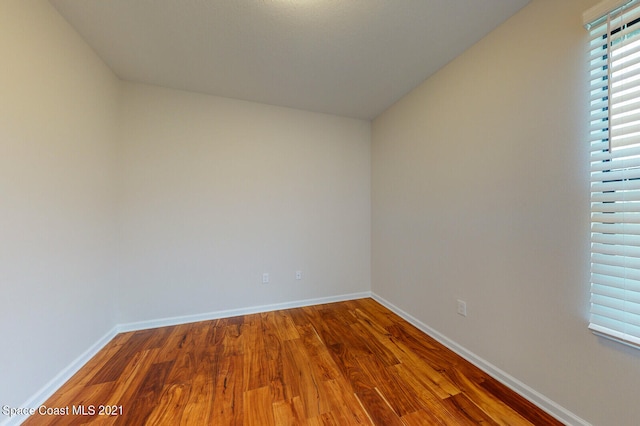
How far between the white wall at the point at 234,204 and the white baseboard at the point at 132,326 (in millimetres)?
62

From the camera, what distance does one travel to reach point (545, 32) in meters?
1.33

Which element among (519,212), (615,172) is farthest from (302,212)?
(615,172)

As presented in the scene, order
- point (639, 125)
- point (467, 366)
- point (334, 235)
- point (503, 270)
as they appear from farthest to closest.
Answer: point (334, 235)
point (467, 366)
point (503, 270)
point (639, 125)

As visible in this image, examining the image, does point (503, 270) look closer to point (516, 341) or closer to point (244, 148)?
point (516, 341)

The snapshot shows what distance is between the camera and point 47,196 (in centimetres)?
143

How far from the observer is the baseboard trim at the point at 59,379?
1240 mm

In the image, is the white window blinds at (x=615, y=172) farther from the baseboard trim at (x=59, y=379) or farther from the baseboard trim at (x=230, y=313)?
the baseboard trim at (x=59, y=379)

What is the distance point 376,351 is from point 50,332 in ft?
7.44

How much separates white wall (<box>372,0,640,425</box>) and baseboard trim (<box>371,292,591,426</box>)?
1.3 inches

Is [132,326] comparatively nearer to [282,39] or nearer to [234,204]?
[234,204]

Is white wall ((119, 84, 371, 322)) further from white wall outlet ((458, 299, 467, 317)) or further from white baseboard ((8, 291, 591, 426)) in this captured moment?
white wall outlet ((458, 299, 467, 317))

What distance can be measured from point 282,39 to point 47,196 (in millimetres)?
1884

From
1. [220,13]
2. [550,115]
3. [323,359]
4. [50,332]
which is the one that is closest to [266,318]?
[323,359]

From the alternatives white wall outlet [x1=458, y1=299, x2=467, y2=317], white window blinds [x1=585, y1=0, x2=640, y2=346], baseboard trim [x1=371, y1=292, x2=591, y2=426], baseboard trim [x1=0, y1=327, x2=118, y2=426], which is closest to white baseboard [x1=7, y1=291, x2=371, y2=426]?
baseboard trim [x1=0, y1=327, x2=118, y2=426]
